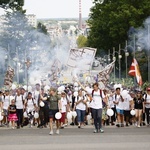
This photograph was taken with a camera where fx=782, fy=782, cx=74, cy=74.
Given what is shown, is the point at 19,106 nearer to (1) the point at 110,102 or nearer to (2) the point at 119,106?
(1) the point at 110,102

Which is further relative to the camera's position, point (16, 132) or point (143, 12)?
point (143, 12)

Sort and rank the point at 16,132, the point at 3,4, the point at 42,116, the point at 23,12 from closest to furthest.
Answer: the point at 16,132, the point at 42,116, the point at 3,4, the point at 23,12

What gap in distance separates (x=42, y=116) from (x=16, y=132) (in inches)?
93.9

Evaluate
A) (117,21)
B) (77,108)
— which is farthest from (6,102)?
(117,21)

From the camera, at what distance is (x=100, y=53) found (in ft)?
306
